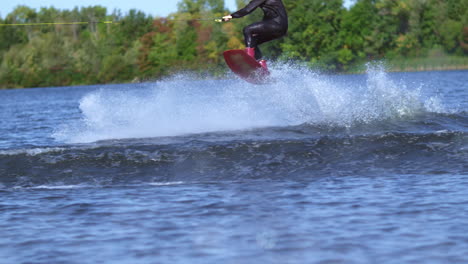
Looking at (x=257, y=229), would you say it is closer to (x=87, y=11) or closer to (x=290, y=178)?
(x=290, y=178)

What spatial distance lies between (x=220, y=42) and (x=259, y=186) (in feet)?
246

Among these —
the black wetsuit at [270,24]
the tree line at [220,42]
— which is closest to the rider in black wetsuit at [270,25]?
the black wetsuit at [270,24]

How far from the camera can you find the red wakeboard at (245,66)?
12.5 metres

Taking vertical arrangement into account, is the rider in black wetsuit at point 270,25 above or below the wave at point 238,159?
above

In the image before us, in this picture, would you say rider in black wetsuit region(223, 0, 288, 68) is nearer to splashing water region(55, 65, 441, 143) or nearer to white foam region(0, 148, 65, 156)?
splashing water region(55, 65, 441, 143)

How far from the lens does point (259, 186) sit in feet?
29.7

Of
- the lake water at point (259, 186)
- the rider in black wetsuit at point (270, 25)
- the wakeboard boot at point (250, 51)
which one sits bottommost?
the lake water at point (259, 186)

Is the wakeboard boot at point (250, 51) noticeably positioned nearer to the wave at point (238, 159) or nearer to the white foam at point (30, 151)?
the wave at point (238, 159)

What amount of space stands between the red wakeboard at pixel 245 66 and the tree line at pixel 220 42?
5630 centimetres

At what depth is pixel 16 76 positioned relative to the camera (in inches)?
3457

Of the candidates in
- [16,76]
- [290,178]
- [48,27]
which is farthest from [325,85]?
[48,27]

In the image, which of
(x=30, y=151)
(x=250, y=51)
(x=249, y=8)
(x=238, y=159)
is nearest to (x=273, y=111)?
(x=250, y=51)

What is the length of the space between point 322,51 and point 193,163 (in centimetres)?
6691

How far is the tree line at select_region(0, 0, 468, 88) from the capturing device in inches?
2975
